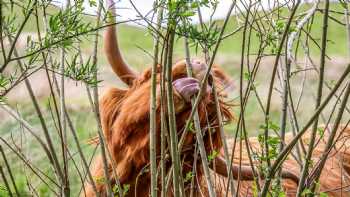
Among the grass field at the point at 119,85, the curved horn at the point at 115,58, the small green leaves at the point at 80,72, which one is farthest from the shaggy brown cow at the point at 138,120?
the small green leaves at the point at 80,72

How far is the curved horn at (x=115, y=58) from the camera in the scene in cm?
427

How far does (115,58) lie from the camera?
15.2 ft

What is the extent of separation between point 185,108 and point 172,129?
1834 mm

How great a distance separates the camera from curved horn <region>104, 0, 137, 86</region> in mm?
4273

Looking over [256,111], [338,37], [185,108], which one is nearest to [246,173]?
[185,108]

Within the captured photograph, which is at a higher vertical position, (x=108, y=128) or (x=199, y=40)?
(x=199, y=40)

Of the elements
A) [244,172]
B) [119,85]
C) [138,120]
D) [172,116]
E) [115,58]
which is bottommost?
[119,85]

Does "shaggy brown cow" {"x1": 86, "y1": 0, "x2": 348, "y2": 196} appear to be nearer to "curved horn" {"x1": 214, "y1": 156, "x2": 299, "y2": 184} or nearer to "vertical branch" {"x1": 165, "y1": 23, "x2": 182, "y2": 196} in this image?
"curved horn" {"x1": 214, "y1": 156, "x2": 299, "y2": 184}

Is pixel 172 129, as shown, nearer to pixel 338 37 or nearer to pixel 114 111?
pixel 114 111

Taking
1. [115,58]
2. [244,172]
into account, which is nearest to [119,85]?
[115,58]

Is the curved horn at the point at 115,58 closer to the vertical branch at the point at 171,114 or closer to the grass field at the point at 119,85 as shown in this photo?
the grass field at the point at 119,85

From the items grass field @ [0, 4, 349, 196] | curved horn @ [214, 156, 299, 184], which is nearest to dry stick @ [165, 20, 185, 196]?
grass field @ [0, 4, 349, 196]

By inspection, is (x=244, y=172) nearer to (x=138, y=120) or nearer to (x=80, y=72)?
(x=138, y=120)

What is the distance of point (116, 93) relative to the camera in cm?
499
